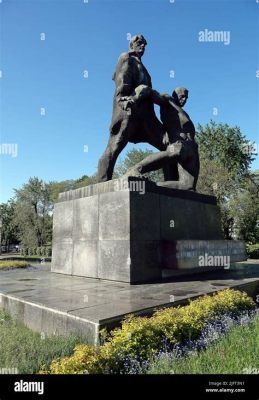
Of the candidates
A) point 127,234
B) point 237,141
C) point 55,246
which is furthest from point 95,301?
point 237,141

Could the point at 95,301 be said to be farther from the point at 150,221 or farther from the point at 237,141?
the point at 237,141

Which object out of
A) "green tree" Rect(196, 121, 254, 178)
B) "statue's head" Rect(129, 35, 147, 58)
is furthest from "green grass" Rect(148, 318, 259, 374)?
"green tree" Rect(196, 121, 254, 178)

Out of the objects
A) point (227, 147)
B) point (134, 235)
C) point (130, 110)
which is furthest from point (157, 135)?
point (227, 147)

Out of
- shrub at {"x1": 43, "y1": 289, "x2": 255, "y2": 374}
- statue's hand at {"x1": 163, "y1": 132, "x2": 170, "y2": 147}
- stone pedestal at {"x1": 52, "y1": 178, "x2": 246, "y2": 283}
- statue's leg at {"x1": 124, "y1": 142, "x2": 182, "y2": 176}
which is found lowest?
shrub at {"x1": 43, "y1": 289, "x2": 255, "y2": 374}

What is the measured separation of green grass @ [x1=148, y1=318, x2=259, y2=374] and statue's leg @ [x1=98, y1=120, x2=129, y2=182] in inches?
201

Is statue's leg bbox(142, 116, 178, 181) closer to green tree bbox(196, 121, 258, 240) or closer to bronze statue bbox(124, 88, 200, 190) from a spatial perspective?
bronze statue bbox(124, 88, 200, 190)

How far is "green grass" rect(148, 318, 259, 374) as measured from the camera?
304 cm

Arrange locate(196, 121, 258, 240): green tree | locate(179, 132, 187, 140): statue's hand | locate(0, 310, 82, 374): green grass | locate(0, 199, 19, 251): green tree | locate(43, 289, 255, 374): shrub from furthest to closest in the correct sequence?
locate(0, 199, 19, 251): green tree → locate(196, 121, 258, 240): green tree → locate(179, 132, 187, 140): statue's hand → locate(0, 310, 82, 374): green grass → locate(43, 289, 255, 374): shrub

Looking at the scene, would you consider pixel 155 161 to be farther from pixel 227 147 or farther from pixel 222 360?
pixel 227 147

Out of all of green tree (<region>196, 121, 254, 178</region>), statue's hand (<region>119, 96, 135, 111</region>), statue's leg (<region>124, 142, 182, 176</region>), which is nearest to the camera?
statue's hand (<region>119, 96, 135, 111</region>)

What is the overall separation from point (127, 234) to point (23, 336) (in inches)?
117

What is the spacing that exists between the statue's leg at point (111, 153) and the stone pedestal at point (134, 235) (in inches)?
23.6

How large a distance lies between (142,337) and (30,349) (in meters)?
1.18

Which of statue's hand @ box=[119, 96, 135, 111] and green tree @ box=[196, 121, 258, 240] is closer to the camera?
statue's hand @ box=[119, 96, 135, 111]
